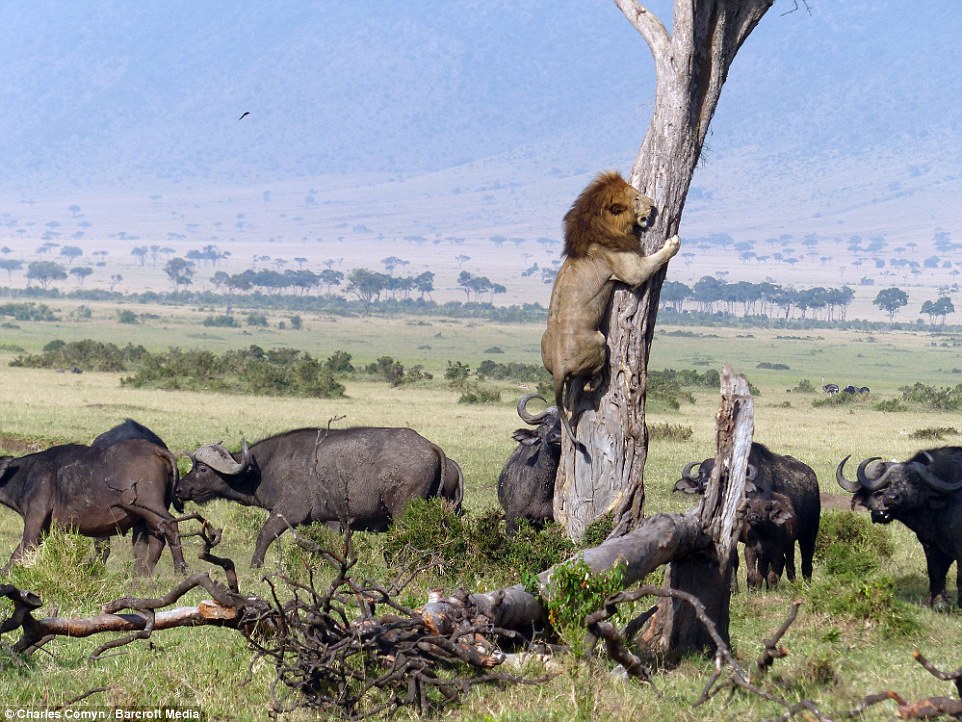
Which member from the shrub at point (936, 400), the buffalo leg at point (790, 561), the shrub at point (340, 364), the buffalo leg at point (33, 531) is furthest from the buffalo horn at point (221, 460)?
the shrub at point (340, 364)

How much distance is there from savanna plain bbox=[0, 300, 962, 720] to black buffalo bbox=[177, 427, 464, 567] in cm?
43

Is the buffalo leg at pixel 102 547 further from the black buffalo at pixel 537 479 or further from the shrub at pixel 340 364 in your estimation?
the shrub at pixel 340 364

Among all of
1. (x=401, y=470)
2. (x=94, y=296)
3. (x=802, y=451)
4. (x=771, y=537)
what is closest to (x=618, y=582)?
(x=771, y=537)

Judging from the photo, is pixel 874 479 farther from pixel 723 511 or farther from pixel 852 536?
pixel 723 511

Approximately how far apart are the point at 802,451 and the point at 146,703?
19247mm

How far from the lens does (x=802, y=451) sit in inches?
936

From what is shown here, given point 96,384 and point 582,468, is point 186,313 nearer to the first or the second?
point 96,384

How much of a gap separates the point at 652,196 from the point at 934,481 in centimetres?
354

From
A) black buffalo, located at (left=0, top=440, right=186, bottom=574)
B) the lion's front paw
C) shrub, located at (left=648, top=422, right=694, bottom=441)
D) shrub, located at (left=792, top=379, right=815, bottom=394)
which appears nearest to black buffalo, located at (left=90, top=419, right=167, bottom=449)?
black buffalo, located at (left=0, top=440, right=186, bottom=574)

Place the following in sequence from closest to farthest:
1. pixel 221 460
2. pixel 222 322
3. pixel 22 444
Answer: pixel 221 460 < pixel 22 444 < pixel 222 322

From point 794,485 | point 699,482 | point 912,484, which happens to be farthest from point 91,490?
point 912,484

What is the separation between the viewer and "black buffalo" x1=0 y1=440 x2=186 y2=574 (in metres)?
11.2

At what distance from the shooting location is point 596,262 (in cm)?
964

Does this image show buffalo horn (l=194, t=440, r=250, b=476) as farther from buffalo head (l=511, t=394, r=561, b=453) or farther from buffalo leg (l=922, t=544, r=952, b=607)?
buffalo leg (l=922, t=544, r=952, b=607)
